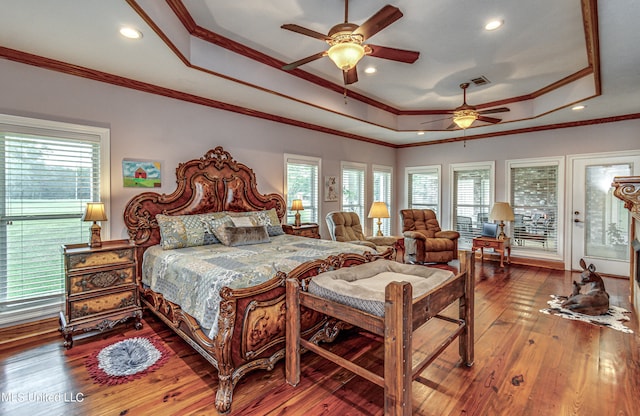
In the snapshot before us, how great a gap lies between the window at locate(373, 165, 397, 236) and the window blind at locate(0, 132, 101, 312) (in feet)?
17.2

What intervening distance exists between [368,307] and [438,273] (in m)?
0.78

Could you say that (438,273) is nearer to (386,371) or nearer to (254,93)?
(386,371)

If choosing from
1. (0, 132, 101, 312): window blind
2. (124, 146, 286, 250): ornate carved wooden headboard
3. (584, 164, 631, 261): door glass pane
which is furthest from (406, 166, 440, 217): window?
(0, 132, 101, 312): window blind

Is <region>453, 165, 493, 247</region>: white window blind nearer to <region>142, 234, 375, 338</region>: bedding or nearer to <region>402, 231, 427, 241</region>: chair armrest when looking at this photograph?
<region>402, 231, 427, 241</region>: chair armrest

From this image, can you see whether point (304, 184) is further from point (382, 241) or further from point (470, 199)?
point (470, 199)

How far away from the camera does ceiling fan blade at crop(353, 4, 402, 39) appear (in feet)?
6.48

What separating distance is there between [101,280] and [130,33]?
7.27 ft

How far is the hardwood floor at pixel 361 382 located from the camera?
6.33 ft

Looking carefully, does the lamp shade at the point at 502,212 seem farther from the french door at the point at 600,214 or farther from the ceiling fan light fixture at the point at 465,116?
the ceiling fan light fixture at the point at 465,116

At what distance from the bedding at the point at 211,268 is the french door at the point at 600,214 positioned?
4.68 metres

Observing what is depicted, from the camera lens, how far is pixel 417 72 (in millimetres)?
3943

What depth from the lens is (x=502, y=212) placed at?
18.2ft

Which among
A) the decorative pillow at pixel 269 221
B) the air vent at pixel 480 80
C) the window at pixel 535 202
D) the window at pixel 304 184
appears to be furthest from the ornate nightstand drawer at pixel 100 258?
the window at pixel 535 202

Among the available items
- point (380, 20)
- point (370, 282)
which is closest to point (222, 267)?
point (370, 282)
